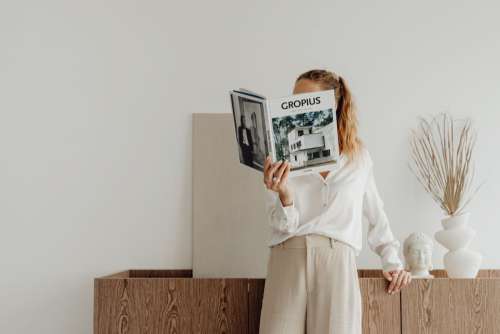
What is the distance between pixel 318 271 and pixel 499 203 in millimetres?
1394

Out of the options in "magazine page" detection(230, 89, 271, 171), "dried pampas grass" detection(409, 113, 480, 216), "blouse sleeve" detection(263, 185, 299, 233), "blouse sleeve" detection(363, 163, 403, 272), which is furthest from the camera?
"dried pampas grass" detection(409, 113, 480, 216)

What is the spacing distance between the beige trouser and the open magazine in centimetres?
32

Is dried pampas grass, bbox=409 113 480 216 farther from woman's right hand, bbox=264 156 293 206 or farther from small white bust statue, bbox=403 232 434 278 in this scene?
woman's right hand, bbox=264 156 293 206

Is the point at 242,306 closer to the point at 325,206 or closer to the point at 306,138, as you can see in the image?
the point at 325,206

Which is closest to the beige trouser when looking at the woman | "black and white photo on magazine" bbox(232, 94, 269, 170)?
the woman

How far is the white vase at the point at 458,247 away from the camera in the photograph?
110 inches

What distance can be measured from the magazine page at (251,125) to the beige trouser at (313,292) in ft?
1.19

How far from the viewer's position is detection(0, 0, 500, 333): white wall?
10.5ft

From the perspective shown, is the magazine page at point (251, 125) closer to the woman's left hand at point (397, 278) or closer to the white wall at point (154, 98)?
the woman's left hand at point (397, 278)

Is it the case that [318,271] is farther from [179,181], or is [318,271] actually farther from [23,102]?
[23,102]

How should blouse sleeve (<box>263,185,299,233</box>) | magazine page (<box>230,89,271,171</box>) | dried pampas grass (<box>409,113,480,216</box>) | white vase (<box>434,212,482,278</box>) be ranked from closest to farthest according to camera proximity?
magazine page (<box>230,89,271,171</box>), blouse sleeve (<box>263,185,299,233</box>), white vase (<box>434,212,482,278</box>), dried pampas grass (<box>409,113,480,216</box>)

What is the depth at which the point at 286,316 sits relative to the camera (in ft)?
7.47

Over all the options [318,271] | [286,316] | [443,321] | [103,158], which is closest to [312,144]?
[318,271]

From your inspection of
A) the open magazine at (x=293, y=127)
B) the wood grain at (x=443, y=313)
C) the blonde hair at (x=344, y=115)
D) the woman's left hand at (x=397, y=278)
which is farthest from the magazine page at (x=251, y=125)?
the wood grain at (x=443, y=313)
